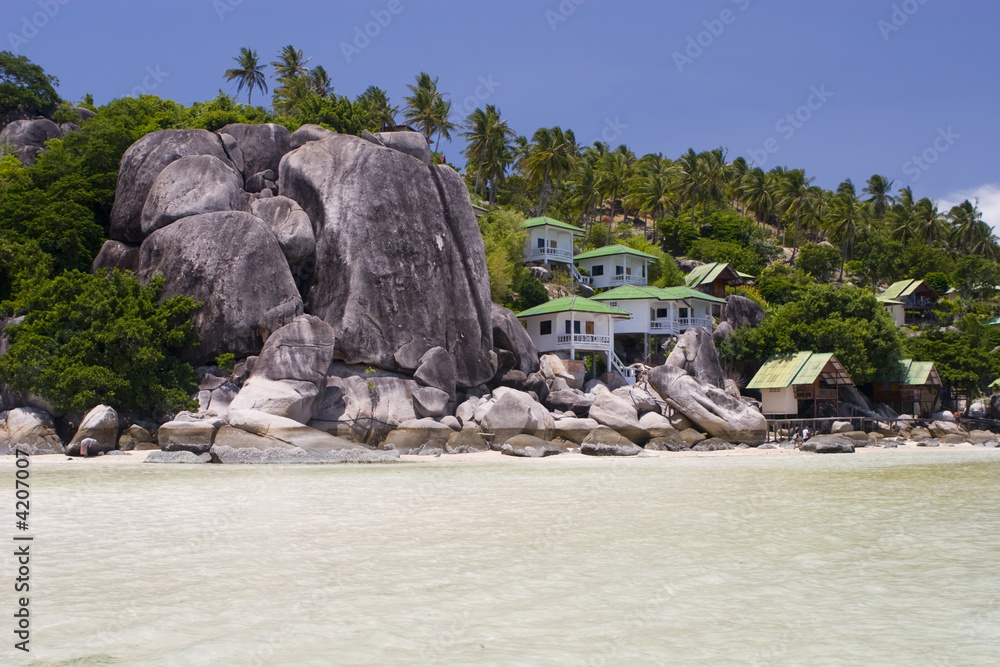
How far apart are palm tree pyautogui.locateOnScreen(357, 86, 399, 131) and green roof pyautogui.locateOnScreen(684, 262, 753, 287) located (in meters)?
23.7

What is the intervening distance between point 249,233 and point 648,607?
26.0 m

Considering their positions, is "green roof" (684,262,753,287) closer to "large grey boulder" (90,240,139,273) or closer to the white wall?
the white wall

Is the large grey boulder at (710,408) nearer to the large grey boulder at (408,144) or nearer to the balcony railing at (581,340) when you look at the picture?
the balcony railing at (581,340)

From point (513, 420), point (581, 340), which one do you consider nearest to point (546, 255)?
point (581, 340)

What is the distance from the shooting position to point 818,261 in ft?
204

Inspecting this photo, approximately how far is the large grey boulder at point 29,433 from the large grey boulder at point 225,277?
18.0ft

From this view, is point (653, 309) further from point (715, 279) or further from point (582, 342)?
point (715, 279)

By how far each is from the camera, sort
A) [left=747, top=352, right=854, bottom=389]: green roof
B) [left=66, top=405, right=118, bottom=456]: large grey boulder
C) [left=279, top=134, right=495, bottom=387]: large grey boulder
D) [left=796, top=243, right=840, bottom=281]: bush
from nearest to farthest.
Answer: [left=66, top=405, right=118, bottom=456]: large grey boulder < [left=279, top=134, right=495, bottom=387]: large grey boulder < [left=747, top=352, right=854, bottom=389]: green roof < [left=796, top=243, right=840, bottom=281]: bush

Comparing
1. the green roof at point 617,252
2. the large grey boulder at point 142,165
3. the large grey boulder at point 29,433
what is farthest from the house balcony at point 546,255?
the large grey boulder at point 29,433

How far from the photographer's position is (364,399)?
29.0m

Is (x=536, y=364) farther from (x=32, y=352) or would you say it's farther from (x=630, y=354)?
(x=32, y=352)

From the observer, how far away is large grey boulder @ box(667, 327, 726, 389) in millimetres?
37594

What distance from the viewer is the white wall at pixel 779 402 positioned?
121 ft

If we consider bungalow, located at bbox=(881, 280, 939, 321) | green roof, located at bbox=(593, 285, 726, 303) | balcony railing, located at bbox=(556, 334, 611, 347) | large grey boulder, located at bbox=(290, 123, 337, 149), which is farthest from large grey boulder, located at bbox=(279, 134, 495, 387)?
bungalow, located at bbox=(881, 280, 939, 321)
